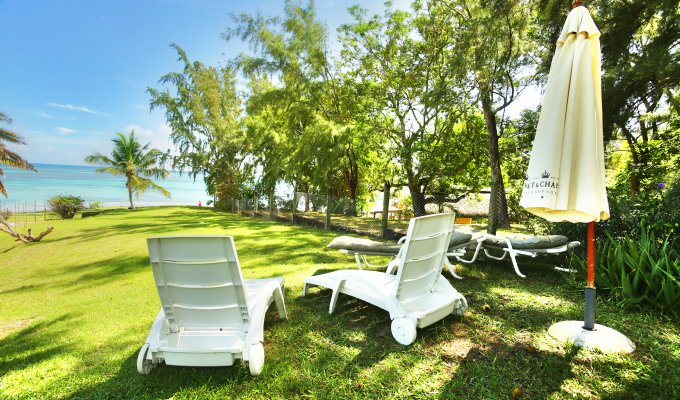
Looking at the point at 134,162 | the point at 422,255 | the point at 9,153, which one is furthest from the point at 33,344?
the point at 134,162

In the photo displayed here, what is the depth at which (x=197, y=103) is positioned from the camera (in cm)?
2642

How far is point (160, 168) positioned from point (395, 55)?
1045 inches

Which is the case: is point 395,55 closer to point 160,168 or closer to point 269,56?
point 269,56

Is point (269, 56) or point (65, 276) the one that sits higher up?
point (269, 56)

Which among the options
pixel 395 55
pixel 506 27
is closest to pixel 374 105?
pixel 395 55

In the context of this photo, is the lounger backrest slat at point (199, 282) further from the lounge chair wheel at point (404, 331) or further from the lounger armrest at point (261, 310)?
the lounge chair wheel at point (404, 331)

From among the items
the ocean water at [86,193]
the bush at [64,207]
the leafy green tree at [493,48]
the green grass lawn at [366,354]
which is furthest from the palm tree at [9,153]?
the leafy green tree at [493,48]

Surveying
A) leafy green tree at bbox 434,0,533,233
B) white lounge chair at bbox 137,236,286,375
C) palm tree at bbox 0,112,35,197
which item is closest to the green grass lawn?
→ white lounge chair at bbox 137,236,286,375

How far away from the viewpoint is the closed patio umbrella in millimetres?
2576

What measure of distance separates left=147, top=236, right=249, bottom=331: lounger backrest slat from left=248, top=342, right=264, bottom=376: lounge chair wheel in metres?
0.22

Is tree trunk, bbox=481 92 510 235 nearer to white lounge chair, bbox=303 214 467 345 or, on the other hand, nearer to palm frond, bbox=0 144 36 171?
white lounge chair, bbox=303 214 467 345

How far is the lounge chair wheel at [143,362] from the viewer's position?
7.83 feet

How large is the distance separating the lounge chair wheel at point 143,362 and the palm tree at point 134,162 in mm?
31472

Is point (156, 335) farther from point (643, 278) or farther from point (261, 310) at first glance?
point (643, 278)
